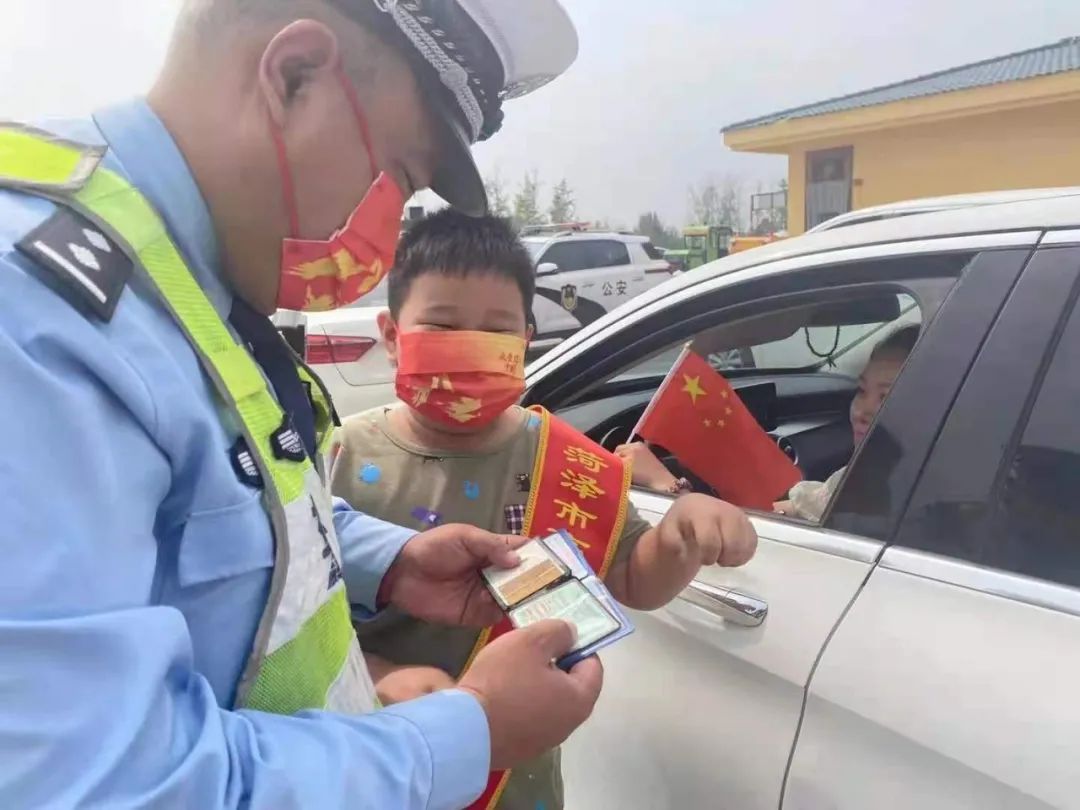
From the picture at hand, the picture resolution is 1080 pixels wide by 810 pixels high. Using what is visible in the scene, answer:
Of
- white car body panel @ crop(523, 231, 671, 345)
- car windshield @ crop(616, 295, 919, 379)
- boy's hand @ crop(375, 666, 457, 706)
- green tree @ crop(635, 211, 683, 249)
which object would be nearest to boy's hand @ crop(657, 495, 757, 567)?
boy's hand @ crop(375, 666, 457, 706)

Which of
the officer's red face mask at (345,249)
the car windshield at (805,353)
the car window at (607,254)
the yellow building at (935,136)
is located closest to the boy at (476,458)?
the car windshield at (805,353)

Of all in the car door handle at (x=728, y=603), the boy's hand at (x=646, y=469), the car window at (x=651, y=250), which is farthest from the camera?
the car window at (x=651, y=250)

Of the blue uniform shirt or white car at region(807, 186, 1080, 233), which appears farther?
white car at region(807, 186, 1080, 233)

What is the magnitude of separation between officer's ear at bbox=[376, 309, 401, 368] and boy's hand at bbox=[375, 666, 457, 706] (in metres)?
0.71

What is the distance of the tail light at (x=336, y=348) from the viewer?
6.11 meters

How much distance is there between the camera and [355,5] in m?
0.86

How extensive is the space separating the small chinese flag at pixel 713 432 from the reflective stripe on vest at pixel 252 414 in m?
1.15

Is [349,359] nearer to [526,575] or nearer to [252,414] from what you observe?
Answer: [526,575]

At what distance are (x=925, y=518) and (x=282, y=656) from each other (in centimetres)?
90

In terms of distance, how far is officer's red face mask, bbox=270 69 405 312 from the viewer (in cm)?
87

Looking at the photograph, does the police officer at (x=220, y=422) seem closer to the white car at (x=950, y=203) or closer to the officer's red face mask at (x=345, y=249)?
the officer's red face mask at (x=345, y=249)

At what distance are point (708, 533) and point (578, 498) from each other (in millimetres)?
274

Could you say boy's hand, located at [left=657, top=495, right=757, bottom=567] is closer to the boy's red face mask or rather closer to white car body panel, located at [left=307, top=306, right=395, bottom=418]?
the boy's red face mask

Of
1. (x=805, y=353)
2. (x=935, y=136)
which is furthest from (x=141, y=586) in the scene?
(x=935, y=136)
